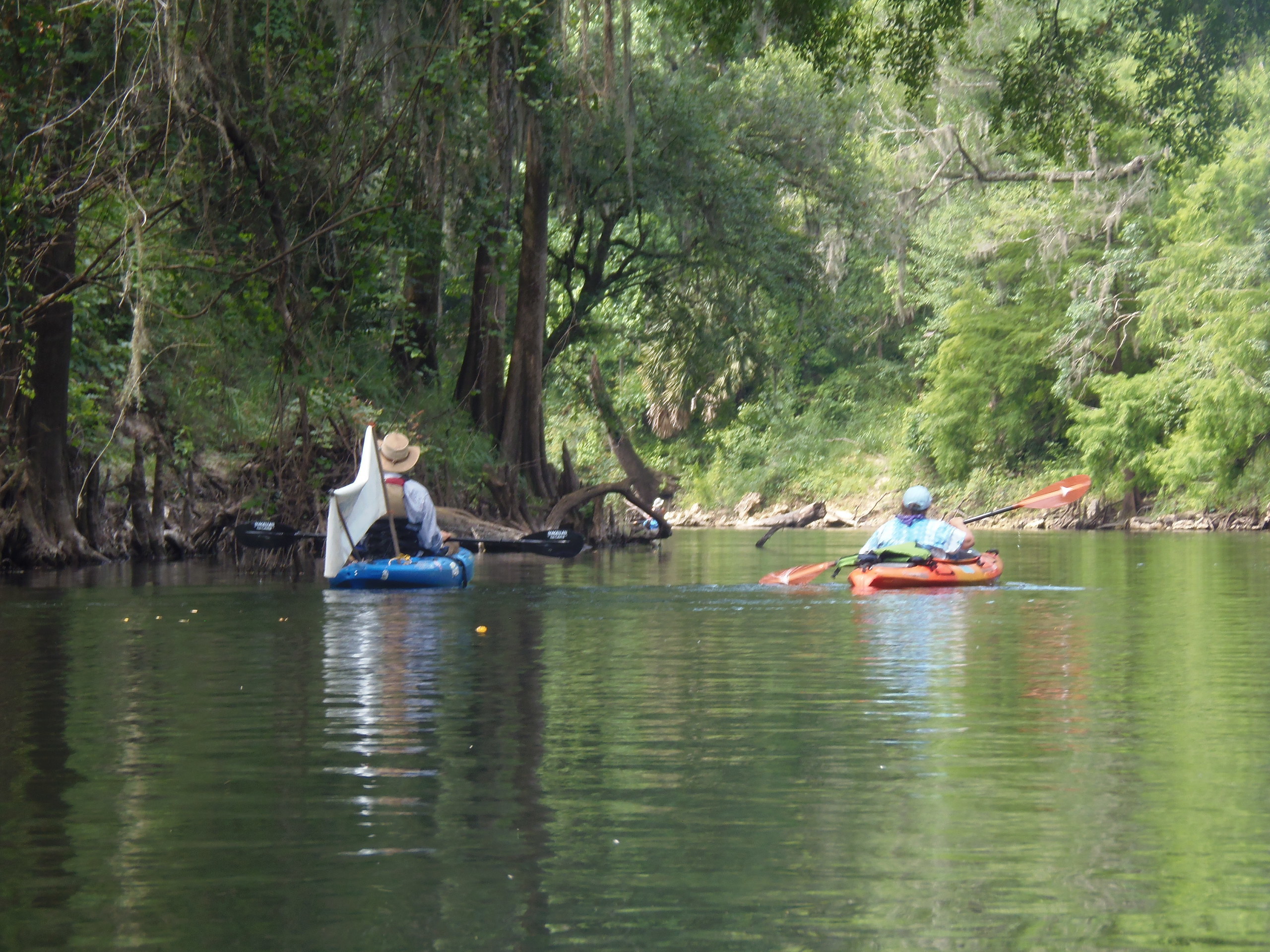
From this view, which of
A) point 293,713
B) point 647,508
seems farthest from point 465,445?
point 293,713

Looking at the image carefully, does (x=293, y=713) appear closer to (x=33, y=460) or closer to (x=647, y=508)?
(x=33, y=460)

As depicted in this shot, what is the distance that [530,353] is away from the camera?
2762 centimetres

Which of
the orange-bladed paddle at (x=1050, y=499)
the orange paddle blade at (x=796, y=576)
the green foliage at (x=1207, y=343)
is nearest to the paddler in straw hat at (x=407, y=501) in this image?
the orange paddle blade at (x=796, y=576)

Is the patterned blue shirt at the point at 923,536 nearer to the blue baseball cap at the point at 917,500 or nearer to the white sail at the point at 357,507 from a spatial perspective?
the blue baseball cap at the point at 917,500

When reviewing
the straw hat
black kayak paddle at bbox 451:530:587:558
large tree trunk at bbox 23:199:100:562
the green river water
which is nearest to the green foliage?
black kayak paddle at bbox 451:530:587:558

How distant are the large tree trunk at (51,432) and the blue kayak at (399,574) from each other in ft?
15.8

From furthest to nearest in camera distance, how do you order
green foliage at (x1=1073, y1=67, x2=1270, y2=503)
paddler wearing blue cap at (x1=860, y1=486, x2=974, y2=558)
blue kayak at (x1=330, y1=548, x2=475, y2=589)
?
1. green foliage at (x1=1073, y1=67, x2=1270, y2=503)
2. paddler wearing blue cap at (x1=860, y1=486, x2=974, y2=558)
3. blue kayak at (x1=330, y1=548, x2=475, y2=589)

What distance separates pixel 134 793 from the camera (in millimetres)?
6680

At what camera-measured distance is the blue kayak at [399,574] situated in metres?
18.2

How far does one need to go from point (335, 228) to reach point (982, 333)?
3489 cm

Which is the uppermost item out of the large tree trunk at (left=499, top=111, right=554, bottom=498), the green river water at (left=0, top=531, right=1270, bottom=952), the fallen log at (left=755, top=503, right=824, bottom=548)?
the large tree trunk at (left=499, top=111, right=554, bottom=498)

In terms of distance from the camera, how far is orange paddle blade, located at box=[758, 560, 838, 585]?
63.6 feet

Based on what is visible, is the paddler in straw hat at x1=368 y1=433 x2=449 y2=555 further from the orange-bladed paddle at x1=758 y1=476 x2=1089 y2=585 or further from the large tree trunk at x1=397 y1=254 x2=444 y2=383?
the large tree trunk at x1=397 y1=254 x2=444 y2=383

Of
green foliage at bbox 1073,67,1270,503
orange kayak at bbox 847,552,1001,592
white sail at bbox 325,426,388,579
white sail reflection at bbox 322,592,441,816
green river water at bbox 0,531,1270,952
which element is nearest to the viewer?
green river water at bbox 0,531,1270,952
